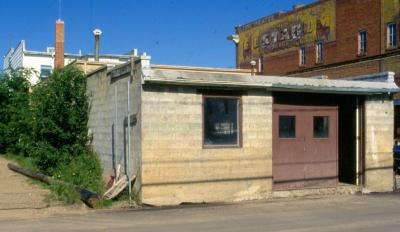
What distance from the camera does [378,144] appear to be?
57.6 feet

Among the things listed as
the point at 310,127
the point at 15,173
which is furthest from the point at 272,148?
the point at 15,173

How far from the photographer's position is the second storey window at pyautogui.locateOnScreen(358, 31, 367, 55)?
1587 inches

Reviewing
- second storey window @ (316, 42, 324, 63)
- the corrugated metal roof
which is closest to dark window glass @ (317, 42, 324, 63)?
second storey window @ (316, 42, 324, 63)

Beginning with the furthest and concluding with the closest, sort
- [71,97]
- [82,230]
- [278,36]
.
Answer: [278,36], [71,97], [82,230]

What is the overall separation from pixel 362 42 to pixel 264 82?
27.7 meters

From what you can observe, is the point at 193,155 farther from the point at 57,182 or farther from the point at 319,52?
the point at 319,52

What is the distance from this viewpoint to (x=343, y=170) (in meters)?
18.0

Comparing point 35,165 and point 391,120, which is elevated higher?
point 391,120

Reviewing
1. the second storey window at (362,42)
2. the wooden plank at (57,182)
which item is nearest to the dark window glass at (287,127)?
the wooden plank at (57,182)

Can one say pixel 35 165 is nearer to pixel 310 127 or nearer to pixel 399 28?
pixel 310 127

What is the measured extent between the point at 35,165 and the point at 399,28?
26257 mm

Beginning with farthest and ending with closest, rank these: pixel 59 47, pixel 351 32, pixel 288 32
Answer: pixel 288 32
pixel 351 32
pixel 59 47

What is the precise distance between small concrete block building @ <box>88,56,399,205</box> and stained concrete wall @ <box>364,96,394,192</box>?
0.10 feet

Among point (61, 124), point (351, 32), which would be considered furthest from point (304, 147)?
point (351, 32)
